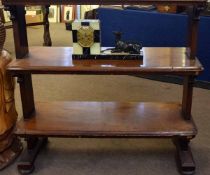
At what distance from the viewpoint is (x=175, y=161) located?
1.78 meters

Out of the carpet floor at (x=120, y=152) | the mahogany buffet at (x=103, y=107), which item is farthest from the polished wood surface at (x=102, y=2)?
the carpet floor at (x=120, y=152)

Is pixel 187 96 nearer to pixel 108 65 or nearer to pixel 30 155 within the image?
pixel 108 65

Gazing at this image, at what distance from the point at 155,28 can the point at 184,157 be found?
1487mm

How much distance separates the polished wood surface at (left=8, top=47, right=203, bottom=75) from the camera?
Answer: 146 centimetres

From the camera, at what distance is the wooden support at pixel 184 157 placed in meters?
1.65

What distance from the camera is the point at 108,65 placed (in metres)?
1.50

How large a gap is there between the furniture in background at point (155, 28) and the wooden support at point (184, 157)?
1072 millimetres

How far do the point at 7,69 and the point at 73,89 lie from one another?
1.29m

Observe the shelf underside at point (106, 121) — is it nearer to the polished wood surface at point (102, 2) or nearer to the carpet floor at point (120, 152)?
the carpet floor at point (120, 152)

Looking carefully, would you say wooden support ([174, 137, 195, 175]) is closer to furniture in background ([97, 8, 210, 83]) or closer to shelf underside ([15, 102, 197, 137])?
shelf underside ([15, 102, 197, 137])

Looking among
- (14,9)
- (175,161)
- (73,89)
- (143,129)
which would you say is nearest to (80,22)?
(14,9)

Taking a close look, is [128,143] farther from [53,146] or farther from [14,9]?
[14,9]

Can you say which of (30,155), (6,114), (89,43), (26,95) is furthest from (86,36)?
(30,155)

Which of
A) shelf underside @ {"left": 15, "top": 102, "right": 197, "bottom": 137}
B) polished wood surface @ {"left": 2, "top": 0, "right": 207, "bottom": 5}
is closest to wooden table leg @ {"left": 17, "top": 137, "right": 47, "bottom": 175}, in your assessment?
shelf underside @ {"left": 15, "top": 102, "right": 197, "bottom": 137}
